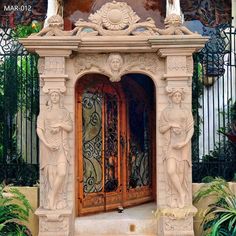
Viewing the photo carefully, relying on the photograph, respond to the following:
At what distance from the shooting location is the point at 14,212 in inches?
299

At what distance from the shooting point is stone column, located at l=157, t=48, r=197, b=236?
7.33 m

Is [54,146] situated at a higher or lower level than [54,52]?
lower

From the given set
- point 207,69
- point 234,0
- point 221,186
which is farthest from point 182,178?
point 234,0

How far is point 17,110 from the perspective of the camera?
9.09m

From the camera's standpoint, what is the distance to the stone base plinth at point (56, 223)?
7.31 metres

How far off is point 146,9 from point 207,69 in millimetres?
1696

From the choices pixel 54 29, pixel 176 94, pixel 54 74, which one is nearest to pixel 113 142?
pixel 176 94

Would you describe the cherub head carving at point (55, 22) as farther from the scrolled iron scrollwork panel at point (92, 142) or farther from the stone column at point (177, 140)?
the stone column at point (177, 140)

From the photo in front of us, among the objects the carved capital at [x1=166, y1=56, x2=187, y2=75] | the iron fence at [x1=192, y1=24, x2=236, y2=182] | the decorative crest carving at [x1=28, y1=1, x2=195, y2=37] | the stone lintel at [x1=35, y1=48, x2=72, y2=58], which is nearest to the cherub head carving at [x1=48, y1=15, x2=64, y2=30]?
the decorative crest carving at [x1=28, y1=1, x2=195, y2=37]

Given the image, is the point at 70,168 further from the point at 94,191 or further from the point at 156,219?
the point at 156,219

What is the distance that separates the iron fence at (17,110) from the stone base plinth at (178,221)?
2.66 meters

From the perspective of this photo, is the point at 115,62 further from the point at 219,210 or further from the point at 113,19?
the point at 219,210

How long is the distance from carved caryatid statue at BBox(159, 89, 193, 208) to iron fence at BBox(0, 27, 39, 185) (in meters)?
2.73

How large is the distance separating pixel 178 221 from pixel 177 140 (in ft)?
4.17
